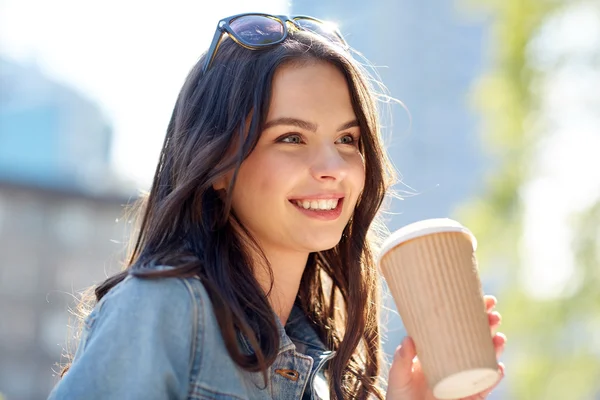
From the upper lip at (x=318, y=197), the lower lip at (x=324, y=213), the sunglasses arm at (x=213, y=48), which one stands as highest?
the sunglasses arm at (x=213, y=48)

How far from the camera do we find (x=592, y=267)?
26.5 feet

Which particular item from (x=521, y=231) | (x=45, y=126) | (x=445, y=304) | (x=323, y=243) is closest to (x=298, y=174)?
(x=323, y=243)

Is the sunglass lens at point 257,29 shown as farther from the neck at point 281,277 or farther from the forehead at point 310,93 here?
the neck at point 281,277

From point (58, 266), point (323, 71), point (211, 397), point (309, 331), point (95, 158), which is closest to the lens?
point (211, 397)

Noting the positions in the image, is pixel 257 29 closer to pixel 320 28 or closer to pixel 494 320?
pixel 320 28

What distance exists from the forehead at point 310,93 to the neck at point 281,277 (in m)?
0.37

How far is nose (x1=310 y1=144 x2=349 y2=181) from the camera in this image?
2.20 metres

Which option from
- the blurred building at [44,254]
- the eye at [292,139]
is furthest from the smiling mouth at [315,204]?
the blurred building at [44,254]

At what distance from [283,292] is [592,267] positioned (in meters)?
6.30

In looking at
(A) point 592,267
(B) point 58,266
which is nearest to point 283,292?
(A) point 592,267

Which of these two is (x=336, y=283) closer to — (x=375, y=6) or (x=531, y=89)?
(x=531, y=89)

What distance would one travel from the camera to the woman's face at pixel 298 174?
221 centimetres

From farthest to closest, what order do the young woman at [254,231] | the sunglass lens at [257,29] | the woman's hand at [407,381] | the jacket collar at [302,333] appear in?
the jacket collar at [302,333]
the sunglass lens at [257,29]
the woman's hand at [407,381]
the young woman at [254,231]

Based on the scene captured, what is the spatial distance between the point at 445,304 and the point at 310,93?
718 millimetres
